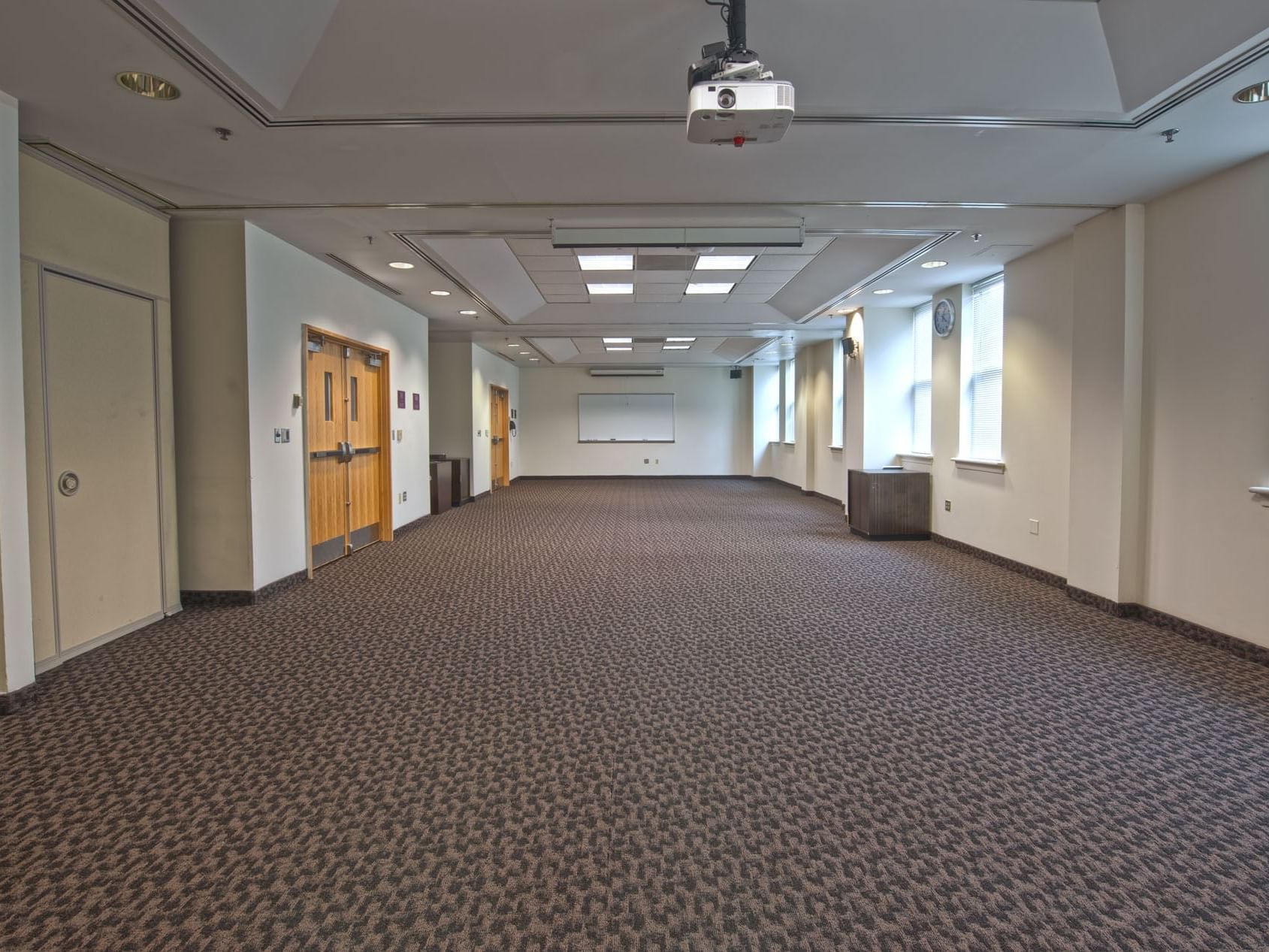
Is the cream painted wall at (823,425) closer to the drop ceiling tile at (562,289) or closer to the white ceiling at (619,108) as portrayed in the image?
the drop ceiling tile at (562,289)

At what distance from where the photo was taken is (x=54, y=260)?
3.67m

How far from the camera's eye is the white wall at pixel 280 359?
5.02m

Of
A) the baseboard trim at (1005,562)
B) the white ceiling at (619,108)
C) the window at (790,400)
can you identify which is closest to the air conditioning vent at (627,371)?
the window at (790,400)

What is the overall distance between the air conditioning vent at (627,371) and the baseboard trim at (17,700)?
45.0 feet

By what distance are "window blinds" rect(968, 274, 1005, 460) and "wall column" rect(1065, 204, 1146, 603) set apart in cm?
129

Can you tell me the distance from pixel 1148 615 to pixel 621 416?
13.1 metres

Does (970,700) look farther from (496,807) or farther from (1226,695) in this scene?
(496,807)

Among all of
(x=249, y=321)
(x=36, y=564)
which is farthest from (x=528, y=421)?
(x=36, y=564)

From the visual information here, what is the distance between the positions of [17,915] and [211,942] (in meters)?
0.60

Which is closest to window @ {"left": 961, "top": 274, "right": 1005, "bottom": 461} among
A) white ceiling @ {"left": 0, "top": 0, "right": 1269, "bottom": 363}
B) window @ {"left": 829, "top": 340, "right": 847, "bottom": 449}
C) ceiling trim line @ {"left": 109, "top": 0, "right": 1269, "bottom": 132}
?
white ceiling @ {"left": 0, "top": 0, "right": 1269, "bottom": 363}

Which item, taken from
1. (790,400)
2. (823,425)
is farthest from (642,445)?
(823,425)

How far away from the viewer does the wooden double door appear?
610cm

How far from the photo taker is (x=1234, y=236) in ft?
13.0

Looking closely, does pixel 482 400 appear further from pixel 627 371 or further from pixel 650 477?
pixel 650 477
